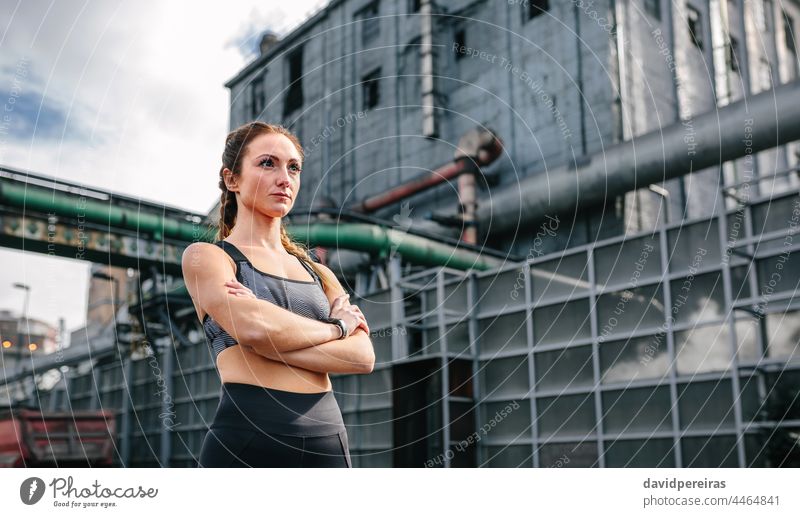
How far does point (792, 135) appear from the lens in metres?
10.8

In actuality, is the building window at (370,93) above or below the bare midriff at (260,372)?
above

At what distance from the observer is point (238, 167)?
3.45m

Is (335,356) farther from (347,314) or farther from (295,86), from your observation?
(295,86)

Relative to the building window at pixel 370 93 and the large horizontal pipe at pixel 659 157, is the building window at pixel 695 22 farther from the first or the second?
the building window at pixel 370 93

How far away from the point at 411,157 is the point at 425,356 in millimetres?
7154

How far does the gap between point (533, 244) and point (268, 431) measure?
11.4 m

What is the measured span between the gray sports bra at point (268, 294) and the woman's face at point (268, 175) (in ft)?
0.70

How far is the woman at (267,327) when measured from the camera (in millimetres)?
3129

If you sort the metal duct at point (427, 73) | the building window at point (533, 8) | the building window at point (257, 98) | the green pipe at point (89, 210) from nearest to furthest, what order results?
the green pipe at point (89, 210), the building window at point (257, 98), the metal duct at point (427, 73), the building window at point (533, 8)

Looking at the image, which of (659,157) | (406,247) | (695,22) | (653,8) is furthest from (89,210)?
(695,22)

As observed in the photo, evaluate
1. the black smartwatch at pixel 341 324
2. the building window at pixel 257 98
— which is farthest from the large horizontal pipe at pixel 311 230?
the black smartwatch at pixel 341 324

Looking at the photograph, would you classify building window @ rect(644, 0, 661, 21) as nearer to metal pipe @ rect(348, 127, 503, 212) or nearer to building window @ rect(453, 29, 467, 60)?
building window @ rect(453, 29, 467, 60)

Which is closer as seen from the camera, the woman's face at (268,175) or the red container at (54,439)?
the woman's face at (268,175)
